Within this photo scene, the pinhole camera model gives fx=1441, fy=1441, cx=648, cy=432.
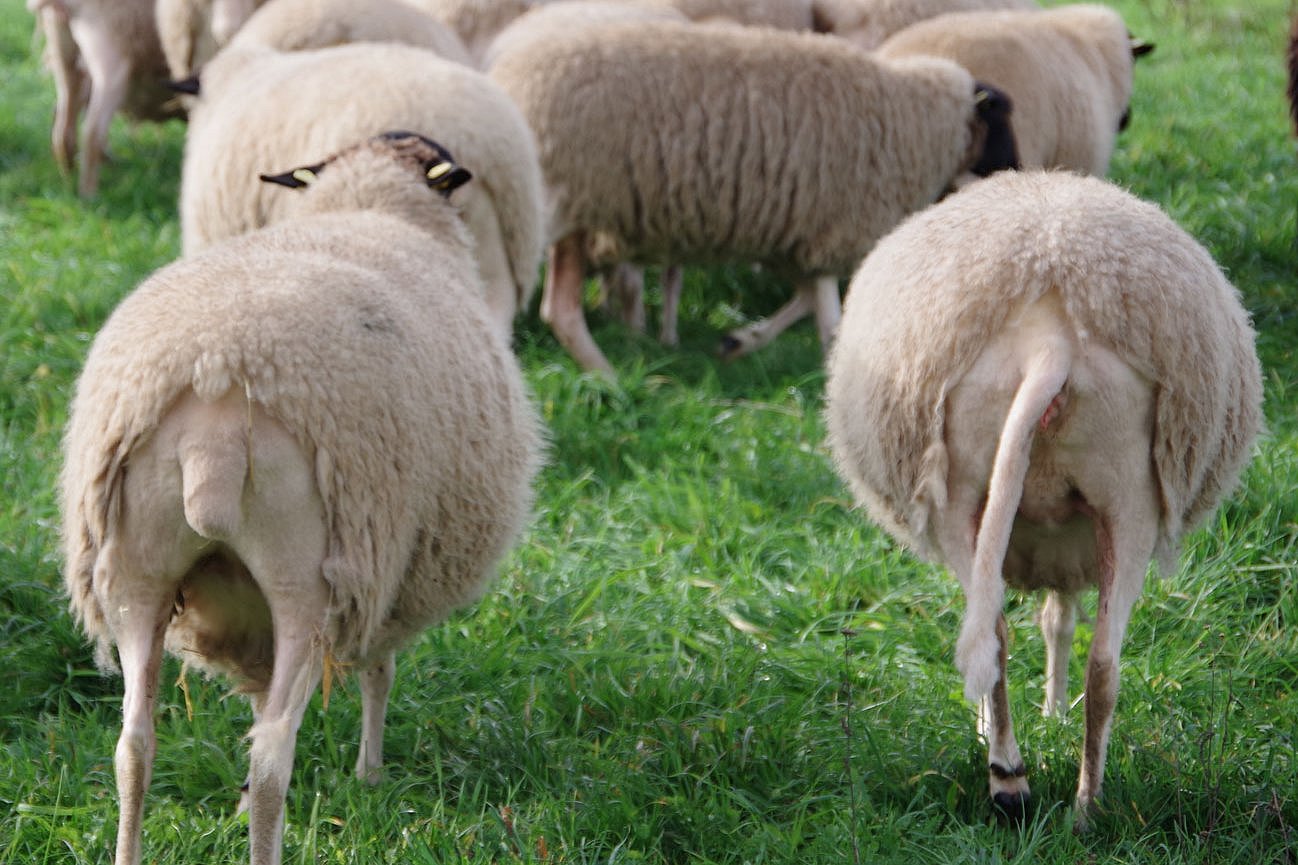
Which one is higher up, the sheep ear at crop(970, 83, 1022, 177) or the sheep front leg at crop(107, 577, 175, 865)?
the sheep front leg at crop(107, 577, 175, 865)

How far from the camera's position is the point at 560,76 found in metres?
5.21

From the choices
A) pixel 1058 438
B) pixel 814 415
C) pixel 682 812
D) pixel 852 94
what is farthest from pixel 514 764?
pixel 852 94

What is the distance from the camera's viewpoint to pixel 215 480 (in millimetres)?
2168

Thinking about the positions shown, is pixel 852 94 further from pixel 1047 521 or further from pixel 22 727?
pixel 22 727

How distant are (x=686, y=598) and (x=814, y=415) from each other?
131cm

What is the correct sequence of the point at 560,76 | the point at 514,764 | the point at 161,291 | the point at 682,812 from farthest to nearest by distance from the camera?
the point at 560,76 → the point at 514,764 → the point at 682,812 → the point at 161,291

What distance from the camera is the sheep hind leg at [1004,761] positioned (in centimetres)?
267

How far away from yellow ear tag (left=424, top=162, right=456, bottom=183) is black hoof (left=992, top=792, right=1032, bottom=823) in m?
1.90

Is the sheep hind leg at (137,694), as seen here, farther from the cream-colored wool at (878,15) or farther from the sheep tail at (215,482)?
the cream-colored wool at (878,15)

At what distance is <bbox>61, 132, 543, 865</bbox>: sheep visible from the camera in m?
2.23

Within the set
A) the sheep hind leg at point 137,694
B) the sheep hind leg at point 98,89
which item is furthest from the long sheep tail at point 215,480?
the sheep hind leg at point 98,89

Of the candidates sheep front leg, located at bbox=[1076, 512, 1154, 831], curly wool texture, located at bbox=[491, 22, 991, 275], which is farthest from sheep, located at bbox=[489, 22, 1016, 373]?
sheep front leg, located at bbox=[1076, 512, 1154, 831]

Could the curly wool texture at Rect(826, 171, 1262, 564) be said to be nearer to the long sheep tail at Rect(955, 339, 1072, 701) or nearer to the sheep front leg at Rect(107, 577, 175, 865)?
the long sheep tail at Rect(955, 339, 1072, 701)

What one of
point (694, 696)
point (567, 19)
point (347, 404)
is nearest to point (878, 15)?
point (567, 19)
